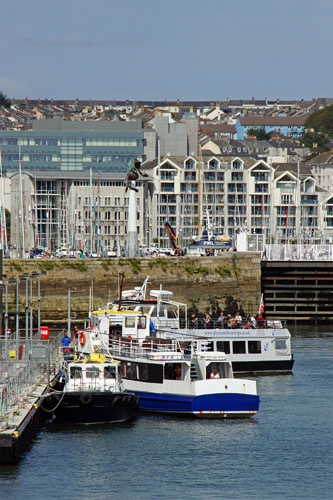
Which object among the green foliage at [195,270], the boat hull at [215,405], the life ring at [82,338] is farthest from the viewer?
the green foliage at [195,270]

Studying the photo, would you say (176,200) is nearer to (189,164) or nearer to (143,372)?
(189,164)

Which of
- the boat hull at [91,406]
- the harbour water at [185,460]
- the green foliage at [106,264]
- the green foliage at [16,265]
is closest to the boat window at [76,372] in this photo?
the boat hull at [91,406]

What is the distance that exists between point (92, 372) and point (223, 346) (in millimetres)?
14702

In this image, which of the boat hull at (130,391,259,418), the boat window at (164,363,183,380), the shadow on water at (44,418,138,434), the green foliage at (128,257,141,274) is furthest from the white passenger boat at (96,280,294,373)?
the green foliage at (128,257,141,274)

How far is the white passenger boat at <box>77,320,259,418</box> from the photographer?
139 feet

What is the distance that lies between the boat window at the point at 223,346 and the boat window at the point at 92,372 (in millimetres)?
14264

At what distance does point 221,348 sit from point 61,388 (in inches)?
459

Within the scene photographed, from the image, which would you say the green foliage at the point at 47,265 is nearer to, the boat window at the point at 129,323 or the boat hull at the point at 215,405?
the boat window at the point at 129,323

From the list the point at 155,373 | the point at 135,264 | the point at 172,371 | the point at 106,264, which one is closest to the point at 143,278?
the point at 135,264

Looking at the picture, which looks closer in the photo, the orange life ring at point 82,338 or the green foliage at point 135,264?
the orange life ring at point 82,338

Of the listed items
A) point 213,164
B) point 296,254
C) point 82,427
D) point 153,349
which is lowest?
point 82,427

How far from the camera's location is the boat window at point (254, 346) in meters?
56.2

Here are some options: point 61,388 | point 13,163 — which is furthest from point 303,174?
point 61,388

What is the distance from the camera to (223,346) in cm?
5559
